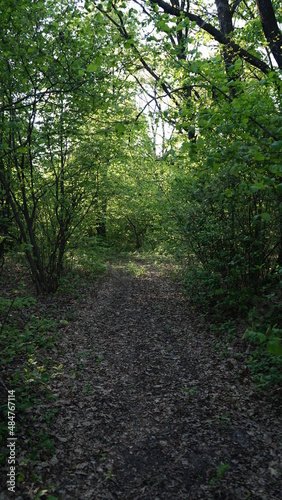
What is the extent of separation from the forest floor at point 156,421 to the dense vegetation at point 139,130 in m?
0.79

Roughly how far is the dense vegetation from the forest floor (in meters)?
0.79

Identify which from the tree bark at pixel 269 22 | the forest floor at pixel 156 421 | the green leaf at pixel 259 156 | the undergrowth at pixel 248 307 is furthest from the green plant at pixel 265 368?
the tree bark at pixel 269 22

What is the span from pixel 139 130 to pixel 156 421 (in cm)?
461

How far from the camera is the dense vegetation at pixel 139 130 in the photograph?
4723mm

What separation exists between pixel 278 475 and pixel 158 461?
1.30 metres

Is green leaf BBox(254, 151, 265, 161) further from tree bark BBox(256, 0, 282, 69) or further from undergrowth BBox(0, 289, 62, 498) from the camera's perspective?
tree bark BBox(256, 0, 282, 69)

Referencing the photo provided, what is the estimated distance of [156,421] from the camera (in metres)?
4.46

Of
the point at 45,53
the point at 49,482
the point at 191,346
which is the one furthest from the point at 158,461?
the point at 45,53

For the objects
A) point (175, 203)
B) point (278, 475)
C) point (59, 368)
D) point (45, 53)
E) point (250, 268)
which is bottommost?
point (278, 475)

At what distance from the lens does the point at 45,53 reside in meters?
5.91

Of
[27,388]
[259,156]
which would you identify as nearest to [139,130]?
[259,156]

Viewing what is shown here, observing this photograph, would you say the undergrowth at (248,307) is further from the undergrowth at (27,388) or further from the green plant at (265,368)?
the undergrowth at (27,388)

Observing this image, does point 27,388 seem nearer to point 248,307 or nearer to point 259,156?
point 259,156

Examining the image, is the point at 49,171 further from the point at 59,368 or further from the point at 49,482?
the point at 49,482
